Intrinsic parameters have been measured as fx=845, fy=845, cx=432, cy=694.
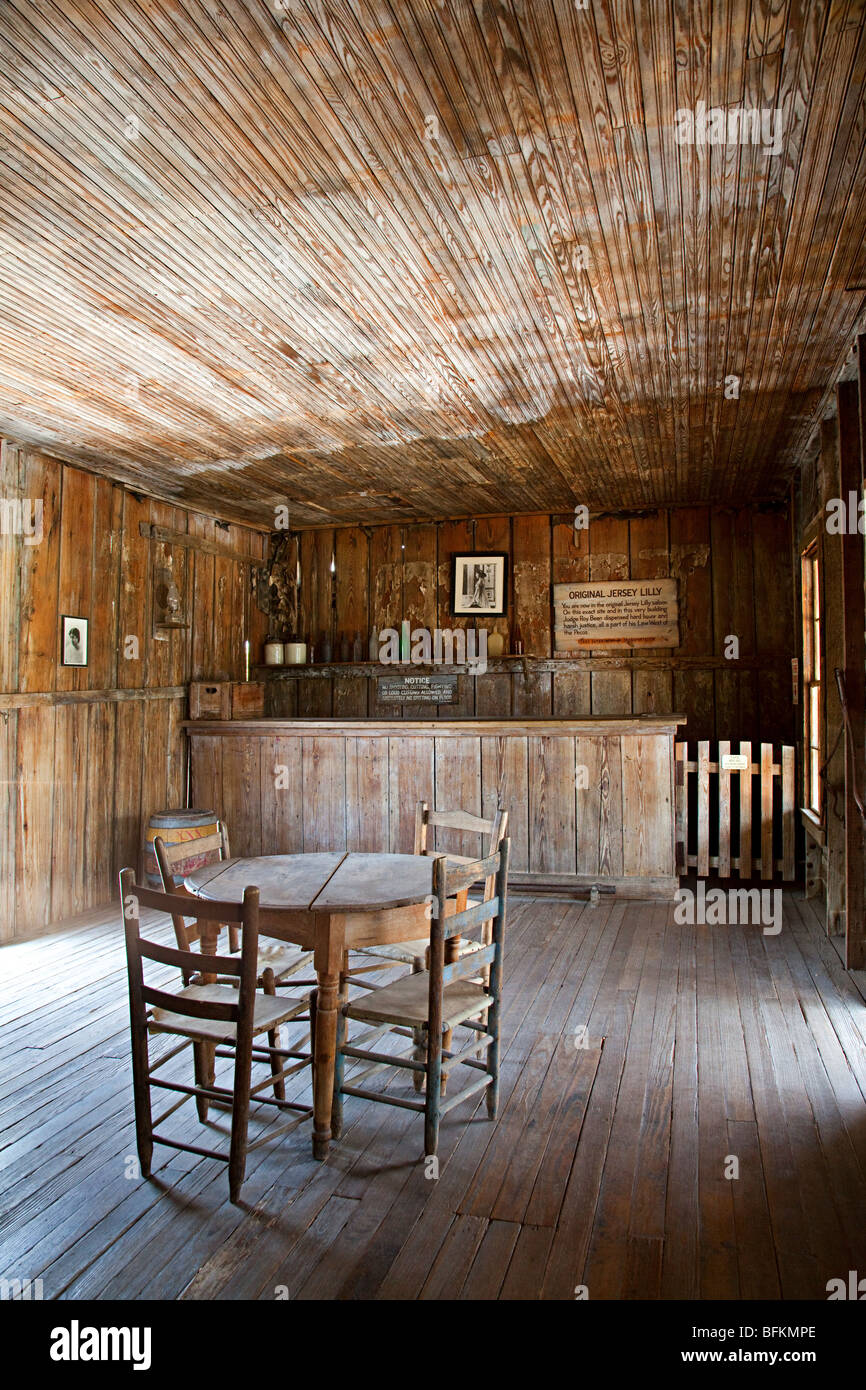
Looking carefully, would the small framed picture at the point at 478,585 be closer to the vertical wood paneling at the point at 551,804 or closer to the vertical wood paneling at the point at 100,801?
the vertical wood paneling at the point at 551,804

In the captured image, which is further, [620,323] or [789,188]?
[620,323]

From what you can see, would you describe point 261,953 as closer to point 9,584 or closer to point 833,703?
point 9,584

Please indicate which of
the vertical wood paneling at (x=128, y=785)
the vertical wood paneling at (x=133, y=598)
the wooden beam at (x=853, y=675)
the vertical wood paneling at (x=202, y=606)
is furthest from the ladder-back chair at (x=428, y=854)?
the vertical wood paneling at (x=202, y=606)

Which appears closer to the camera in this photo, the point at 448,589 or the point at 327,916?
the point at 327,916

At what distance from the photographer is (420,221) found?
2.93m

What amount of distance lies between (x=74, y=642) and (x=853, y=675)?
4.67 meters

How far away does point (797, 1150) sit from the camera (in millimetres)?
2650

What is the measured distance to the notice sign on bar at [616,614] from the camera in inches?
288

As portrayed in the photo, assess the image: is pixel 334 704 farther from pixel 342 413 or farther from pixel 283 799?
pixel 342 413

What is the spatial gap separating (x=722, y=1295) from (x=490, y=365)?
3.75 meters

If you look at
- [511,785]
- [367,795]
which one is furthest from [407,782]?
[511,785]

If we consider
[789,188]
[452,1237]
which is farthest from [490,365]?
[452,1237]
